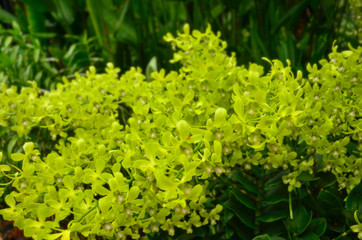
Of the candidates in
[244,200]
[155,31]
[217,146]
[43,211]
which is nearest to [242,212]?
[244,200]

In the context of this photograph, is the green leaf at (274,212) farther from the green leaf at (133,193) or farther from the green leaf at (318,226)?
the green leaf at (133,193)

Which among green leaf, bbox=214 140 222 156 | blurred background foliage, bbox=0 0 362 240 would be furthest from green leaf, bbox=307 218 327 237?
green leaf, bbox=214 140 222 156

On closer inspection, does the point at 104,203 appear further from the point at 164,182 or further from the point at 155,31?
the point at 155,31

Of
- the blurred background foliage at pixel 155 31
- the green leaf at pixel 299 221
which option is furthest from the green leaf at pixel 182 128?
the blurred background foliage at pixel 155 31

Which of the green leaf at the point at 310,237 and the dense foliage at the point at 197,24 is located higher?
the dense foliage at the point at 197,24

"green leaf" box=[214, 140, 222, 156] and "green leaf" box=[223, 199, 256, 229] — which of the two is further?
"green leaf" box=[223, 199, 256, 229]

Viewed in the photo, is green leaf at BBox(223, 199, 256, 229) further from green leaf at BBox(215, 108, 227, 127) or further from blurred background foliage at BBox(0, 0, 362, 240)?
green leaf at BBox(215, 108, 227, 127)

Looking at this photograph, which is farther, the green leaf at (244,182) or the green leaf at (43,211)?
the green leaf at (244,182)
